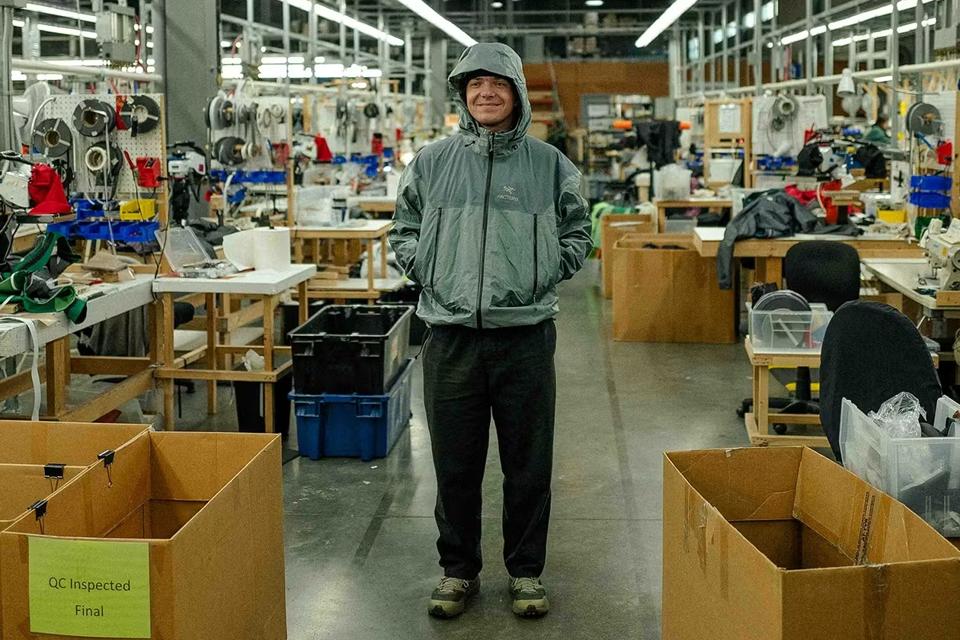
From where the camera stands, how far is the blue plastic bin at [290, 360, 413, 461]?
4762mm

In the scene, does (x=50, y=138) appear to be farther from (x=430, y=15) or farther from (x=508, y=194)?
(x=430, y=15)

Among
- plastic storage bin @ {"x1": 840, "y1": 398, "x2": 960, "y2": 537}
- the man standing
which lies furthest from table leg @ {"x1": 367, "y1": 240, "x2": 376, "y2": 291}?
plastic storage bin @ {"x1": 840, "y1": 398, "x2": 960, "y2": 537}

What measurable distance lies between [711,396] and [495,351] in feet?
10.6

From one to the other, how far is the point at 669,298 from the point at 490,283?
4.69 meters

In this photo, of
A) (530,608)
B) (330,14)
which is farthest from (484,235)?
(330,14)

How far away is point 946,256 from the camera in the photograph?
411 centimetres

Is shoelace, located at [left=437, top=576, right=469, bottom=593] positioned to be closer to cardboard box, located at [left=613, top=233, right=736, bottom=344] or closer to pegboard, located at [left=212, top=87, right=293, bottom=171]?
pegboard, located at [left=212, top=87, right=293, bottom=171]

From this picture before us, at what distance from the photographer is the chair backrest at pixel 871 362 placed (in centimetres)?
287

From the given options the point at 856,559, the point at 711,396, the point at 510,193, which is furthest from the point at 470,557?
the point at 711,396

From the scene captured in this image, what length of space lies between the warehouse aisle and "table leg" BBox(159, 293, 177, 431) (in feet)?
2.20

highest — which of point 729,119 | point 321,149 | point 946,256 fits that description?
point 729,119

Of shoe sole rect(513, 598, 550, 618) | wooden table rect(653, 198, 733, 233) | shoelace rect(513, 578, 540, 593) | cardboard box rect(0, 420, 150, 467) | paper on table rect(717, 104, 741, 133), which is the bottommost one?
shoe sole rect(513, 598, 550, 618)

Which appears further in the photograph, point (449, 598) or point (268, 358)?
point (268, 358)

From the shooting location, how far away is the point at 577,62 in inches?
859
